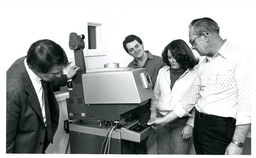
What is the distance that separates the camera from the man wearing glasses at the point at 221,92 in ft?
3.49

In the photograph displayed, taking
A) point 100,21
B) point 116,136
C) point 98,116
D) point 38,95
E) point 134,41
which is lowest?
point 116,136

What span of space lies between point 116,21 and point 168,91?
117 cm

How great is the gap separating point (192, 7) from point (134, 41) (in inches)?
28.6

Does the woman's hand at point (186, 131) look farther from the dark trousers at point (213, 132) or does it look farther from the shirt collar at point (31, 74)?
the shirt collar at point (31, 74)

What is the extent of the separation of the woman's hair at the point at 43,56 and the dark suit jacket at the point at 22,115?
10cm

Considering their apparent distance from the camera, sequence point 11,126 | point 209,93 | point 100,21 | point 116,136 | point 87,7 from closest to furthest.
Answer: point 11,126, point 209,93, point 116,136, point 87,7, point 100,21

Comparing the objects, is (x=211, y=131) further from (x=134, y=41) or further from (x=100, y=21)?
(x=100, y=21)

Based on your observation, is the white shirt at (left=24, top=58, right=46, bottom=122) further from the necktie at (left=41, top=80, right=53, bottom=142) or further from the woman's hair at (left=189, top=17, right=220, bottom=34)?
the woman's hair at (left=189, top=17, right=220, bottom=34)

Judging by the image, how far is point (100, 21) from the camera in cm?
230

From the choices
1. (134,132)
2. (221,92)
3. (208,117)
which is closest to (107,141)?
(134,132)

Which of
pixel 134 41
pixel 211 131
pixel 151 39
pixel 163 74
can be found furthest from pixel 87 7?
pixel 211 131

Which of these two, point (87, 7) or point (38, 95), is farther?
point (87, 7)

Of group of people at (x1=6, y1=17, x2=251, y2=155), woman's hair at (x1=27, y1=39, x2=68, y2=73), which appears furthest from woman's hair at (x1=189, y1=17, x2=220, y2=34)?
woman's hair at (x1=27, y1=39, x2=68, y2=73)

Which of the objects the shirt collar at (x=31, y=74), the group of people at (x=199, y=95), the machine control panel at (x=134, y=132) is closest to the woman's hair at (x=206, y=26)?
the group of people at (x=199, y=95)
